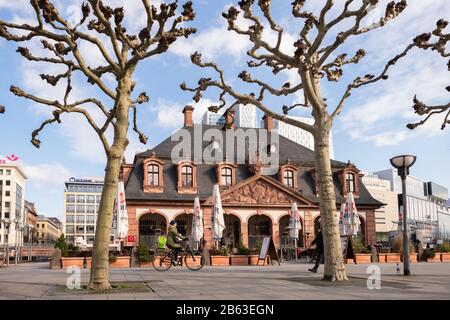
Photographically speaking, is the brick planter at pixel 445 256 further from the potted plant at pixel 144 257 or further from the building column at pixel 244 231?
the potted plant at pixel 144 257

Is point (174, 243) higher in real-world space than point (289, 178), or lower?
lower

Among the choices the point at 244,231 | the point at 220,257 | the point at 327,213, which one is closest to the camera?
the point at 327,213

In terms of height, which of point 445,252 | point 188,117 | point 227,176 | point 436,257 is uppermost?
point 188,117

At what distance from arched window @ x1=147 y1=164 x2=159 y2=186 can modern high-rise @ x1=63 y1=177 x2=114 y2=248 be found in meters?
112

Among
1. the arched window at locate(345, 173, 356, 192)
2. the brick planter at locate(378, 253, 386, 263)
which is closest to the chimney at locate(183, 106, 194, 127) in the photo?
the arched window at locate(345, 173, 356, 192)

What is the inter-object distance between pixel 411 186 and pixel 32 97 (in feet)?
514

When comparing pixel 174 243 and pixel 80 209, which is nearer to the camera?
pixel 174 243

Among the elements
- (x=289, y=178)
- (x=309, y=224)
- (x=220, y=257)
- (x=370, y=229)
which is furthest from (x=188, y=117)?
(x=220, y=257)

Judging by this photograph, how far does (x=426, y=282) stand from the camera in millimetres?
12500

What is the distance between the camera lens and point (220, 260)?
81.1 ft

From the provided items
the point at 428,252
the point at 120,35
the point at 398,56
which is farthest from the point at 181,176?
the point at 120,35

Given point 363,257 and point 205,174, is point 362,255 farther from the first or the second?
point 205,174

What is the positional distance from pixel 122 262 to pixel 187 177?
1419 centimetres

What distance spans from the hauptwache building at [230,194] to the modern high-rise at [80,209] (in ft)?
367
